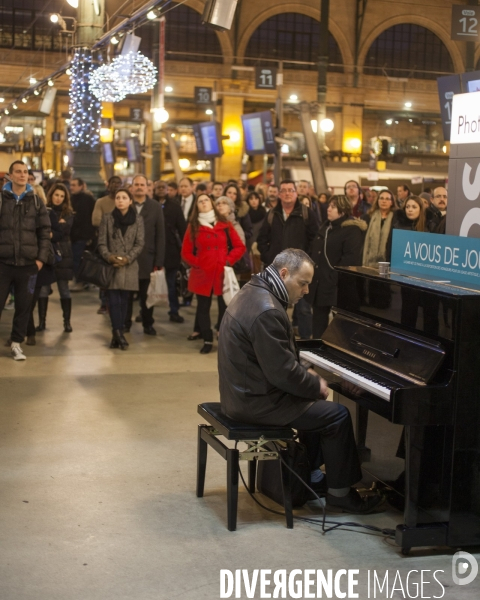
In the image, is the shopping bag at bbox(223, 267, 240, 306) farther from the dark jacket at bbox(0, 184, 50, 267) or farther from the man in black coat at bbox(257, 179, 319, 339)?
the dark jacket at bbox(0, 184, 50, 267)

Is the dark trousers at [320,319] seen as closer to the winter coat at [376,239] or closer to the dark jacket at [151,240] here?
the winter coat at [376,239]

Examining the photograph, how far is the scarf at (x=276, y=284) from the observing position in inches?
192

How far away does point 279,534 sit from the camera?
15.5 ft

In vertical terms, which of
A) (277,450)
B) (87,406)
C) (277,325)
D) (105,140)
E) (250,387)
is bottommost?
(87,406)

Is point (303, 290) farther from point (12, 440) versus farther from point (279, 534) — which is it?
point (12, 440)

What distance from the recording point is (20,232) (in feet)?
28.6

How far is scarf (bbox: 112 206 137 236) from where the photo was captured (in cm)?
973

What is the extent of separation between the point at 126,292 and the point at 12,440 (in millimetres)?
3760

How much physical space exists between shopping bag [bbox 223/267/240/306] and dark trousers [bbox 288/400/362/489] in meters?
4.70

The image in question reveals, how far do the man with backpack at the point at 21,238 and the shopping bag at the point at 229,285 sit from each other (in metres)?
1.96

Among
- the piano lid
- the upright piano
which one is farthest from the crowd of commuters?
the upright piano

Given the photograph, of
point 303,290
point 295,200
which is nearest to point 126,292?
point 295,200

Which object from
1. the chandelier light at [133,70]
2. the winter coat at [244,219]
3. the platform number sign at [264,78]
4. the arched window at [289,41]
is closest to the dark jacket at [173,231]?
the winter coat at [244,219]

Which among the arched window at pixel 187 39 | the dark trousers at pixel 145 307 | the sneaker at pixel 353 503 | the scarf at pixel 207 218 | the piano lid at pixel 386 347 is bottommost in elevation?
the sneaker at pixel 353 503
